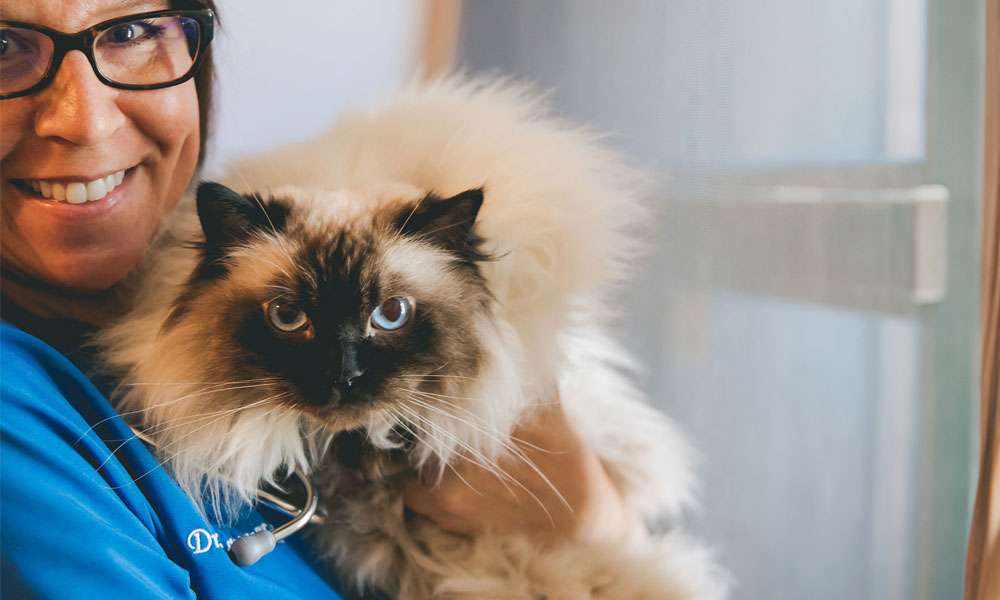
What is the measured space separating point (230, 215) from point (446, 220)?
0.78 feet

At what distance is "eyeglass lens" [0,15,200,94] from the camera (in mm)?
802

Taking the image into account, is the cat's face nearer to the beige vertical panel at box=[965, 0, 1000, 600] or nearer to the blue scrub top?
the blue scrub top

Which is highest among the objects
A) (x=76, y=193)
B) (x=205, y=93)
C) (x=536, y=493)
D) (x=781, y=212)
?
(x=205, y=93)

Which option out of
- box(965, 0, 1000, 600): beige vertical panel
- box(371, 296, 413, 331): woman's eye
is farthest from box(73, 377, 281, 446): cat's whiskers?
box(965, 0, 1000, 600): beige vertical panel

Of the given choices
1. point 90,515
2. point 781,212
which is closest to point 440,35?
point 781,212

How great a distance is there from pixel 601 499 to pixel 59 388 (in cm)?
72

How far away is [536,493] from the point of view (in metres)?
1.11

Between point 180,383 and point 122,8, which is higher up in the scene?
point 122,8

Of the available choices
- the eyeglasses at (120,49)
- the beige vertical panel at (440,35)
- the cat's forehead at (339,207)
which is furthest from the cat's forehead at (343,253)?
the beige vertical panel at (440,35)

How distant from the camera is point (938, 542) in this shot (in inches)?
56.3

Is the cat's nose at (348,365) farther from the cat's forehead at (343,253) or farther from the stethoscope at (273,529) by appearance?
the stethoscope at (273,529)

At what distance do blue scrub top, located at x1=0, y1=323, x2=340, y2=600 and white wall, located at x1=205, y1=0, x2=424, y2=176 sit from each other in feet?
1.95

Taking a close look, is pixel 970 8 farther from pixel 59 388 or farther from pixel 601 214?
pixel 59 388

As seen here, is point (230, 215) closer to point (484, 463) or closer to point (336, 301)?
point (336, 301)
